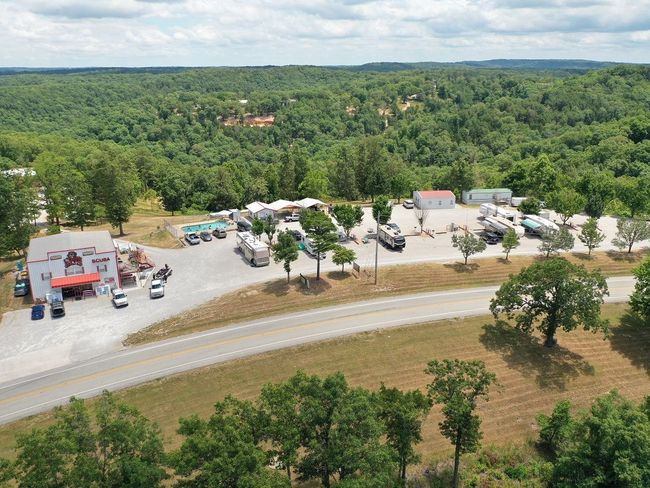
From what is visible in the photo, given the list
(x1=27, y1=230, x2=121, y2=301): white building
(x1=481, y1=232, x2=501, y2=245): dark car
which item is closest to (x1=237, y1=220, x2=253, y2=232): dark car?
(x1=27, y1=230, x2=121, y2=301): white building

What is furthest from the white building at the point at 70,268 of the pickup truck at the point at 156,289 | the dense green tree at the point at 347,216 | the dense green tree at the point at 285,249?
the dense green tree at the point at 347,216

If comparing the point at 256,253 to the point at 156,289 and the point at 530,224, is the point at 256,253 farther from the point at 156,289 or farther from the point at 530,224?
the point at 530,224

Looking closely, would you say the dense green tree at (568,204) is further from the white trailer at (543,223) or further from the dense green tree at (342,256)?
the dense green tree at (342,256)

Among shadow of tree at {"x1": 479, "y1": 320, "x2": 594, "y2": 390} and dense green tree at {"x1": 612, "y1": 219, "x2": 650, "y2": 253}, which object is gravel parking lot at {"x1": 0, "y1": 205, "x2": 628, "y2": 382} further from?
shadow of tree at {"x1": 479, "y1": 320, "x2": 594, "y2": 390}

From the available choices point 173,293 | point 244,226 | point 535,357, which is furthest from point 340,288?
point 244,226

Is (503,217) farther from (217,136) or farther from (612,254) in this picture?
(217,136)
